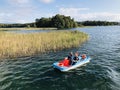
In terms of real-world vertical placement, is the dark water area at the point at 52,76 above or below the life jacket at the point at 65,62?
below

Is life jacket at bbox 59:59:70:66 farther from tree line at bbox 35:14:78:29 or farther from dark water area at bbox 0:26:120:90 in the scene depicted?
tree line at bbox 35:14:78:29

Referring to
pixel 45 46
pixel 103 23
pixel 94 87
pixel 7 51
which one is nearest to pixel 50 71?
pixel 94 87

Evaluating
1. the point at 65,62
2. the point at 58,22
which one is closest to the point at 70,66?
the point at 65,62

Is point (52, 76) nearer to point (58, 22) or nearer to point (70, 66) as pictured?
point (70, 66)

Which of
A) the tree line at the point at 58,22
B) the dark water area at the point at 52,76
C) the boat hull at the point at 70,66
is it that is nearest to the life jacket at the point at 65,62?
the boat hull at the point at 70,66

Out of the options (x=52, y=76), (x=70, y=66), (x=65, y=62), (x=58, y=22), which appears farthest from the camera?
(x=58, y=22)

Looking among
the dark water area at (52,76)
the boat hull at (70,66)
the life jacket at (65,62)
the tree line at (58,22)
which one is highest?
the tree line at (58,22)

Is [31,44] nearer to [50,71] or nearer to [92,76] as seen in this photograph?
[50,71]

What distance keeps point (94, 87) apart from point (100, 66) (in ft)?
17.9

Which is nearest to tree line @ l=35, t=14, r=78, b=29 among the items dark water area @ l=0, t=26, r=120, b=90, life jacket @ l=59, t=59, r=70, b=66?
dark water area @ l=0, t=26, r=120, b=90

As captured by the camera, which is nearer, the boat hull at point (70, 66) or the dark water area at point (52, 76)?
the dark water area at point (52, 76)

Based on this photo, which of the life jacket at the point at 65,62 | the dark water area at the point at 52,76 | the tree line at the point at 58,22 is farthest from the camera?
the tree line at the point at 58,22

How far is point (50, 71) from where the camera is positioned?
1399 cm

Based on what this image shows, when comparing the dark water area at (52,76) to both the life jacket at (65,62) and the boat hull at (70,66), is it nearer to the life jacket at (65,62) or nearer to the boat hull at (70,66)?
the boat hull at (70,66)
